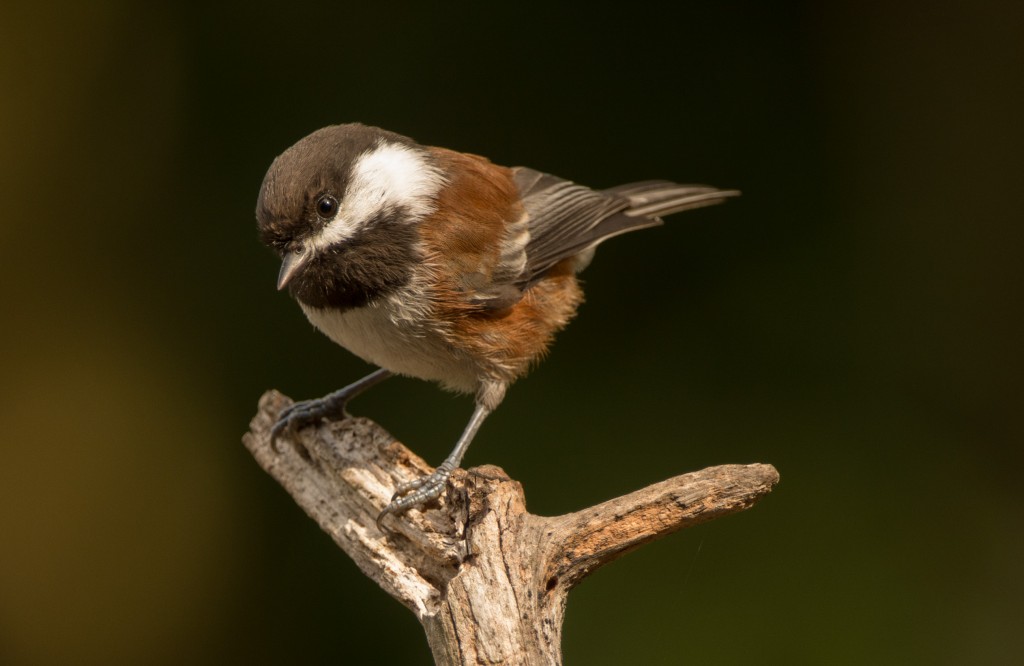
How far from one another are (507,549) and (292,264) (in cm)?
86

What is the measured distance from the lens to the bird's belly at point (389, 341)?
254 cm

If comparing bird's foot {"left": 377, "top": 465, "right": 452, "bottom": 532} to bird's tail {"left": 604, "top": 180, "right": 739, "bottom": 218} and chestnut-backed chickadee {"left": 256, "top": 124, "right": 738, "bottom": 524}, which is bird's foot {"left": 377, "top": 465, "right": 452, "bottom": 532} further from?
bird's tail {"left": 604, "top": 180, "right": 739, "bottom": 218}

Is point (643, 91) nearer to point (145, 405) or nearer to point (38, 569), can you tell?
point (145, 405)

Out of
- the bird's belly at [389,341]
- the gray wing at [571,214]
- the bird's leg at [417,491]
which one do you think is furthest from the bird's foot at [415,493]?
the gray wing at [571,214]

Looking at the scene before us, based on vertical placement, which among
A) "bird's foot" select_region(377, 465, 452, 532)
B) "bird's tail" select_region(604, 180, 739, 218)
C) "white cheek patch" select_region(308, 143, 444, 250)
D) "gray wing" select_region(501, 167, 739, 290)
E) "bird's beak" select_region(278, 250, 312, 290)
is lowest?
"bird's foot" select_region(377, 465, 452, 532)

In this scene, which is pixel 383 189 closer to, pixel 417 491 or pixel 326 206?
pixel 326 206

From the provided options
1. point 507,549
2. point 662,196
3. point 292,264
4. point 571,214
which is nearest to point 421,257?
point 292,264

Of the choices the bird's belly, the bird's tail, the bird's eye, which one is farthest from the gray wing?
the bird's eye

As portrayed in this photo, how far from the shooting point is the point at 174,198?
362 centimetres

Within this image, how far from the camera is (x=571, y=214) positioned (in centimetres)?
312

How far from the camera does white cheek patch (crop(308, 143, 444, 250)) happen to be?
246 centimetres

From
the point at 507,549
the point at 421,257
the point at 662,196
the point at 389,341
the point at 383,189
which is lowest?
the point at 507,549

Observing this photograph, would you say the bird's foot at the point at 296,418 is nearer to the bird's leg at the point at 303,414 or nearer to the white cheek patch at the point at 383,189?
the bird's leg at the point at 303,414

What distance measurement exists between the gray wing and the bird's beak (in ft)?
1.84
